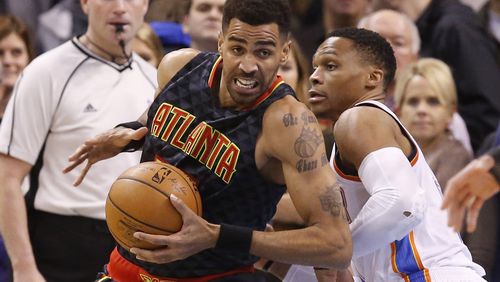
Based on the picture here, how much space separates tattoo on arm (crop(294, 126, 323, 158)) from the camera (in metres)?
4.39

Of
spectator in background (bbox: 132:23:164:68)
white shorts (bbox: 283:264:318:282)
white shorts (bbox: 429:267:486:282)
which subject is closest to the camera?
white shorts (bbox: 429:267:486:282)

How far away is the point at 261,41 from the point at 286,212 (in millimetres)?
1155

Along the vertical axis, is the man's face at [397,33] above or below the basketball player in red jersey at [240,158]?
below

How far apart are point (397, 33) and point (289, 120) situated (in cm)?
336

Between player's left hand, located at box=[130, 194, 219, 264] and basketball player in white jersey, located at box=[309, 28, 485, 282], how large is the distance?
2.15 ft

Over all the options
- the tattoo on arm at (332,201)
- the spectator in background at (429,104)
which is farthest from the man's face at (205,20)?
the tattoo on arm at (332,201)

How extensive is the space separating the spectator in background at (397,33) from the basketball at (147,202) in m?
3.36

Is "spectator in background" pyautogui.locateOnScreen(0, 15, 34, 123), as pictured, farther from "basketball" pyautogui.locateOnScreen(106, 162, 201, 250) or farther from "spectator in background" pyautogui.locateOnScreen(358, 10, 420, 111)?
"basketball" pyautogui.locateOnScreen(106, 162, 201, 250)

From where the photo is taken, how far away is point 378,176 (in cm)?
442

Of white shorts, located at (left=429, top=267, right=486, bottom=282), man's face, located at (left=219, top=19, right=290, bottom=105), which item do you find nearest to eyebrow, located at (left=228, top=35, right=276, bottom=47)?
man's face, located at (left=219, top=19, right=290, bottom=105)

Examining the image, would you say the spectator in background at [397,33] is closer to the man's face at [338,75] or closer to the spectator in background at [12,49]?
the spectator in background at [12,49]

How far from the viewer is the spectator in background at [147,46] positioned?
729cm

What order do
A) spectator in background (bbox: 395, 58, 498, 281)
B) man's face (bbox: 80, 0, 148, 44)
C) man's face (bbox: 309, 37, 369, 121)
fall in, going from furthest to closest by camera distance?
1. spectator in background (bbox: 395, 58, 498, 281)
2. man's face (bbox: 80, 0, 148, 44)
3. man's face (bbox: 309, 37, 369, 121)

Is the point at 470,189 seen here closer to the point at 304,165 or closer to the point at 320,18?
the point at 304,165
